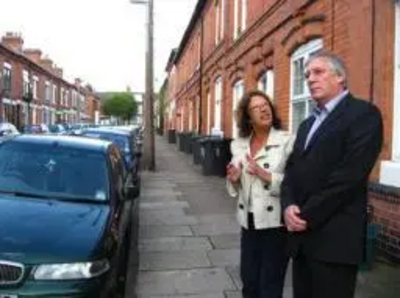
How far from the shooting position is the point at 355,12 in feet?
29.0

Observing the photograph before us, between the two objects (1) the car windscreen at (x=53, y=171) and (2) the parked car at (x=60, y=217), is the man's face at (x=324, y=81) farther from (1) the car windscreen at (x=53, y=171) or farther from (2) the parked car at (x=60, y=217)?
(1) the car windscreen at (x=53, y=171)

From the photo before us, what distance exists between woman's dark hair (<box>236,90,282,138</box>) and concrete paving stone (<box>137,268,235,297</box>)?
2347 mm

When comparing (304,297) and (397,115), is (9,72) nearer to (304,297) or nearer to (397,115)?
(397,115)

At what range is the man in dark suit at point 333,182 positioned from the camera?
358 cm

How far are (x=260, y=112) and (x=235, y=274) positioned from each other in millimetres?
3157

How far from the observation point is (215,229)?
10.7 m

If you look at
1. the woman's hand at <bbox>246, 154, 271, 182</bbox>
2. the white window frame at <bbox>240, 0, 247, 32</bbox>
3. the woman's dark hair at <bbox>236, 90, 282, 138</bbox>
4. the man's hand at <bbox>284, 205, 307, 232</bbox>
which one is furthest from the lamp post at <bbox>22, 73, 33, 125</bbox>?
the man's hand at <bbox>284, 205, 307, 232</bbox>

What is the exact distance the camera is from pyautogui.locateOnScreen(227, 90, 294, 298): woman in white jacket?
4.84m

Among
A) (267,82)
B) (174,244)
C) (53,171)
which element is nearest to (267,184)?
(53,171)

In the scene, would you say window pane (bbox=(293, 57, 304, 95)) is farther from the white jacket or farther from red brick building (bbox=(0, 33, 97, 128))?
red brick building (bbox=(0, 33, 97, 128))

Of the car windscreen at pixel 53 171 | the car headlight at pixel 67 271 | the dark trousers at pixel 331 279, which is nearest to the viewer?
the dark trousers at pixel 331 279

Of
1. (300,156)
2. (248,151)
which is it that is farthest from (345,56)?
(300,156)

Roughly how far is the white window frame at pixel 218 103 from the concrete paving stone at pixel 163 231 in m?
13.4

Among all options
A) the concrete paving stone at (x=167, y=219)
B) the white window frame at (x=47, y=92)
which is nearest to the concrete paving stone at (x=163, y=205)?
the concrete paving stone at (x=167, y=219)
